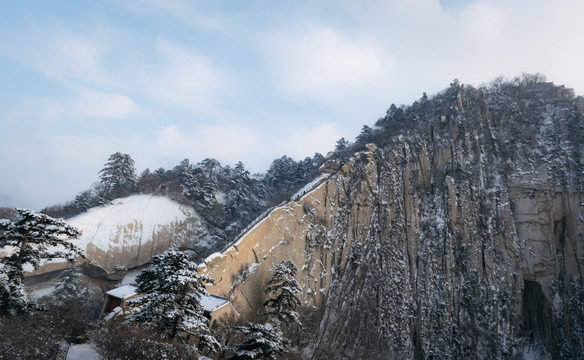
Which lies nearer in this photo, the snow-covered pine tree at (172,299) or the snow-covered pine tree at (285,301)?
the snow-covered pine tree at (172,299)

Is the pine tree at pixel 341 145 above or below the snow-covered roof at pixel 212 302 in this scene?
above

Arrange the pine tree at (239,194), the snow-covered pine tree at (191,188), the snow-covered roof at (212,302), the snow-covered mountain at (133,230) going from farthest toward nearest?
the pine tree at (239,194)
the snow-covered pine tree at (191,188)
the snow-covered mountain at (133,230)
the snow-covered roof at (212,302)

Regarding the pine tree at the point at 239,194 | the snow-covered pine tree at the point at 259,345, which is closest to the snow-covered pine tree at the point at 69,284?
the snow-covered pine tree at the point at 259,345

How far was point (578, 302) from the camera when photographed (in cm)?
4331

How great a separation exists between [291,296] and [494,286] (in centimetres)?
3062

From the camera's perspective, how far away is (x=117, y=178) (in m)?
49.4

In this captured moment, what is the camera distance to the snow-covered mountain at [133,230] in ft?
124

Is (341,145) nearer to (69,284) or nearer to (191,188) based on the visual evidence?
(191,188)

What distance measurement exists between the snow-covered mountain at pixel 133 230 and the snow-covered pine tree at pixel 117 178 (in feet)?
10.2

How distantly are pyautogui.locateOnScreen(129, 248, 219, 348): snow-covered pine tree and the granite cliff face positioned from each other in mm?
14182

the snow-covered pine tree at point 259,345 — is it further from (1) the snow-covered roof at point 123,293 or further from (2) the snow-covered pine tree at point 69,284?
(2) the snow-covered pine tree at point 69,284

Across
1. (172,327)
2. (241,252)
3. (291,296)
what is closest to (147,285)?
(172,327)

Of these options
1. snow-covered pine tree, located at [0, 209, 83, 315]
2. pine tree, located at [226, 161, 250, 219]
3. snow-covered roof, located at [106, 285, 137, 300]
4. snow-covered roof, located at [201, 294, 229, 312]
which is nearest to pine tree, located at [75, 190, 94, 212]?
pine tree, located at [226, 161, 250, 219]

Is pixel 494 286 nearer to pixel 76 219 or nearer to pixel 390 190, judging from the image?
pixel 390 190
